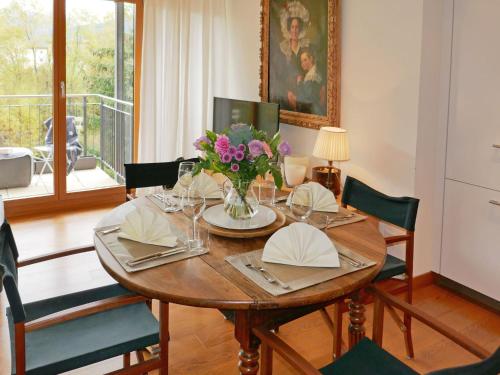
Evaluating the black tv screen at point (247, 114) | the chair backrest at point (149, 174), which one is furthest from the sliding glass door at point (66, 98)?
the chair backrest at point (149, 174)

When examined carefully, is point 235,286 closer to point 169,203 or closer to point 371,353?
point 371,353

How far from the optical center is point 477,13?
2.85m

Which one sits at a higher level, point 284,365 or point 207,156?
point 207,156

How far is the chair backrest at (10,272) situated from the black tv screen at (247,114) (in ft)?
7.92

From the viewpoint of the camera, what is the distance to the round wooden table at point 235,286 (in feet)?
4.95

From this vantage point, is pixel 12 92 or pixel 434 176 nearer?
pixel 434 176

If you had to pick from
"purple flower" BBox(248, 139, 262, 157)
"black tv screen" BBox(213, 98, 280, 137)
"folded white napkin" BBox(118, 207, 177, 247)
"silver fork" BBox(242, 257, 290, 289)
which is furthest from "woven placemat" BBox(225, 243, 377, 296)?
"black tv screen" BBox(213, 98, 280, 137)

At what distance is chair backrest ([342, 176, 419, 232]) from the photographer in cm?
241

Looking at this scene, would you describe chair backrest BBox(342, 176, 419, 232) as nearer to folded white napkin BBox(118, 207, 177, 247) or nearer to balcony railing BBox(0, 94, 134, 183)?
folded white napkin BBox(118, 207, 177, 247)

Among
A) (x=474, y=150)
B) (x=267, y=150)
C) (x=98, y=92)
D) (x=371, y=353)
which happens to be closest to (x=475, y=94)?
(x=474, y=150)

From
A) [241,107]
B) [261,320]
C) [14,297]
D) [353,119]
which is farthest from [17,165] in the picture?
[261,320]

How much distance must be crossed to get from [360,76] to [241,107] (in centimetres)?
119

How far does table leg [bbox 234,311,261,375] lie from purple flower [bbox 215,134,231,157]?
623 millimetres

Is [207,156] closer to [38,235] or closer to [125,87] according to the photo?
[38,235]
